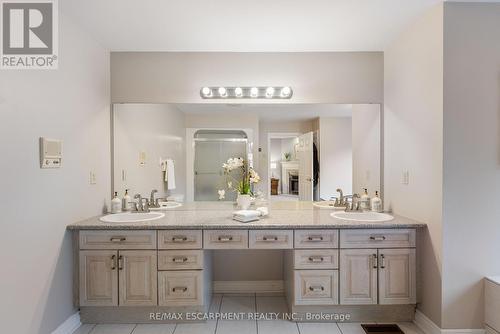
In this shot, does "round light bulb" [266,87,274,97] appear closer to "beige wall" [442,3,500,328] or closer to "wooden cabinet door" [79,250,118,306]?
"beige wall" [442,3,500,328]

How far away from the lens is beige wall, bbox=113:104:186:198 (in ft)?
8.93

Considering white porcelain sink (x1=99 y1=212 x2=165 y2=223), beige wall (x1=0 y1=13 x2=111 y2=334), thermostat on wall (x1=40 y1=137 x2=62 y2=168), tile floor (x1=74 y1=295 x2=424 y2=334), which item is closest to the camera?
beige wall (x1=0 y1=13 x2=111 y2=334)

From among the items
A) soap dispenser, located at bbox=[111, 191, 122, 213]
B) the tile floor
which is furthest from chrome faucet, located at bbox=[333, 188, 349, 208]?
soap dispenser, located at bbox=[111, 191, 122, 213]

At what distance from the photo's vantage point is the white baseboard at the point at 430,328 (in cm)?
193

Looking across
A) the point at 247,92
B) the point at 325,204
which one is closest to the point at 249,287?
the point at 325,204

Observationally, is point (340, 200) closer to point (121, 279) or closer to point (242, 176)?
point (242, 176)

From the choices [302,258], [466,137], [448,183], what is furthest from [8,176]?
[466,137]

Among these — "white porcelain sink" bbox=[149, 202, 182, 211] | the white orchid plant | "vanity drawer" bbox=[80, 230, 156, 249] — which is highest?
the white orchid plant

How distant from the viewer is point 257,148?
2.82 m

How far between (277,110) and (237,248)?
4.51 ft

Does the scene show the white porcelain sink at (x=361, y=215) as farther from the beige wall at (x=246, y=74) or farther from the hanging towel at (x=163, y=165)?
the hanging towel at (x=163, y=165)

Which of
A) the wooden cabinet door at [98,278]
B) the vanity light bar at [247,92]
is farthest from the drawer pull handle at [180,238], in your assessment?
the vanity light bar at [247,92]

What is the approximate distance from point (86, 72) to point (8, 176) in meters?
1.10

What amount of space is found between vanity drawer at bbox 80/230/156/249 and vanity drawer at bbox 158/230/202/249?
0.07 meters
